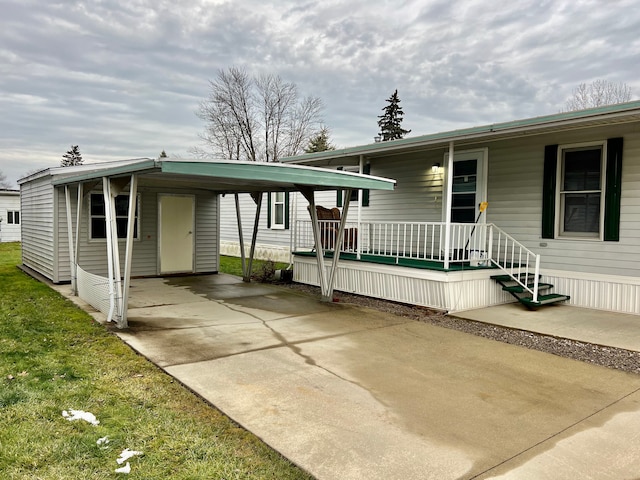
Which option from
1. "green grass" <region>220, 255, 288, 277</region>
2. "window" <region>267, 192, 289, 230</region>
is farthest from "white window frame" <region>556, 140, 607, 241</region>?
"window" <region>267, 192, 289, 230</region>

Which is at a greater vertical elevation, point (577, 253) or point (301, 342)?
point (577, 253)

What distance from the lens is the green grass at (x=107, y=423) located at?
2.44m

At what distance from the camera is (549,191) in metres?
7.09

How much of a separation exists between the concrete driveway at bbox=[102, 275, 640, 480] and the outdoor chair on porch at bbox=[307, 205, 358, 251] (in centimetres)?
327

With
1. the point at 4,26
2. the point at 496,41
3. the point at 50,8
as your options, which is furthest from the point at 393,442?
the point at 496,41

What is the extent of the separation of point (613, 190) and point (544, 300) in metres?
1.90

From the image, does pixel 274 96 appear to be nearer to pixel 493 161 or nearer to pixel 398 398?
pixel 493 161

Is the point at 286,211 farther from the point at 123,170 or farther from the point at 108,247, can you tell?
the point at 123,170

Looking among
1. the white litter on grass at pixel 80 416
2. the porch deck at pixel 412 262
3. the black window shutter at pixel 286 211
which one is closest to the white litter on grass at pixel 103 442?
the white litter on grass at pixel 80 416

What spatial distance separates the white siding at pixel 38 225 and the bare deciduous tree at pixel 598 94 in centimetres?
2265

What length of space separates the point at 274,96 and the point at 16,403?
2627 centimetres

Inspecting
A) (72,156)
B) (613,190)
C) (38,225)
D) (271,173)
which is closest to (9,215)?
(38,225)

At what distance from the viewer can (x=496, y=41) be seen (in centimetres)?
1673

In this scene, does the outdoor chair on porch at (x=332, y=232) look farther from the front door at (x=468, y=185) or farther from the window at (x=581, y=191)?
the window at (x=581, y=191)
